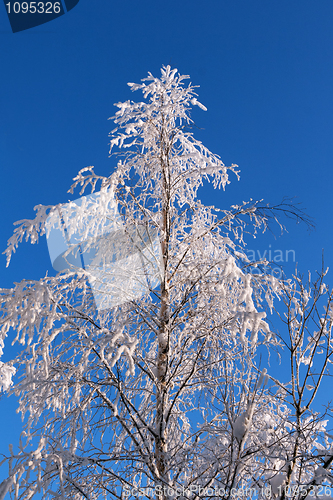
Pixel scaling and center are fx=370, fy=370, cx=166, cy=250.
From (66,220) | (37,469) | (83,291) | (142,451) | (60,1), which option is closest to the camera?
(37,469)

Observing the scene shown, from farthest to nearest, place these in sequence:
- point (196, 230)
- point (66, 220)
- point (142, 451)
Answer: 1. point (196, 230)
2. point (66, 220)
3. point (142, 451)

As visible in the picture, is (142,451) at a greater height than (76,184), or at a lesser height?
lesser

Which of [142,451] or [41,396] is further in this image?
[41,396]

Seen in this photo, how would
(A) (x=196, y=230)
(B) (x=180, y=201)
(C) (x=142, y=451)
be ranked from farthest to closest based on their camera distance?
(B) (x=180, y=201) → (A) (x=196, y=230) → (C) (x=142, y=451)

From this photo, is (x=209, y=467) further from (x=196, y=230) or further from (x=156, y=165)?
(x=156, y=165)

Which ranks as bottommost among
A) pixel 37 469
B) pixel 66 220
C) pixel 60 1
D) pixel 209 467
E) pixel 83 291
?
pixel 37 469

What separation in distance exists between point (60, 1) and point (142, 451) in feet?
45.7

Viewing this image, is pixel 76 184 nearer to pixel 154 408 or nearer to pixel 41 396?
pixel 41 396

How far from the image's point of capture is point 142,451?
14.3ft

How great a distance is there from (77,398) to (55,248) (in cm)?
221

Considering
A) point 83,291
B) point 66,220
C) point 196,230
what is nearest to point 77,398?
point 83,291

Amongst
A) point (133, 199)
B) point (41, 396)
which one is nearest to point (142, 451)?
point (41, 396)

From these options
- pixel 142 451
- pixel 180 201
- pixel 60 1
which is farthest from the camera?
pixel 60 1

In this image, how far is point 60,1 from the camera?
12.5 meters
